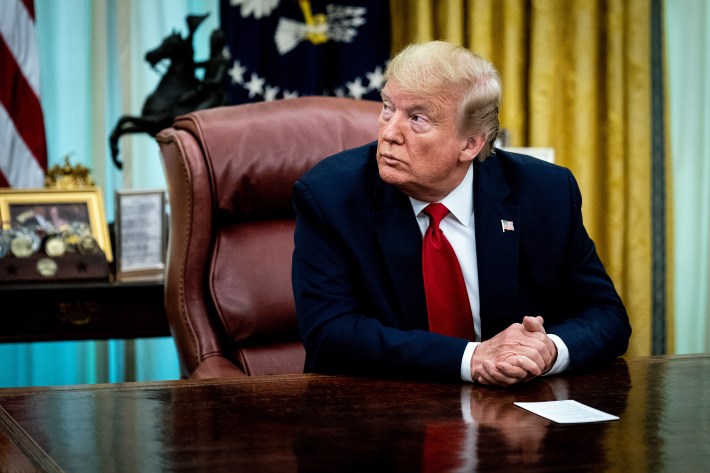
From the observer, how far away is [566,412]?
1.35 m

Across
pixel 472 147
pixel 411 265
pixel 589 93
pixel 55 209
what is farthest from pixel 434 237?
pixel 589 93

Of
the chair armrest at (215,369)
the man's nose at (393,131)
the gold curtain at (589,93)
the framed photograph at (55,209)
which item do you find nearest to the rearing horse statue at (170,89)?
the framed photograph at (55,209)

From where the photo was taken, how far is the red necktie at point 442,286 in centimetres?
187

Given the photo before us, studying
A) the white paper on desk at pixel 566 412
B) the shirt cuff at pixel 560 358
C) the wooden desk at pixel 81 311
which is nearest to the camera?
the white paper on desk at pixel 566 412

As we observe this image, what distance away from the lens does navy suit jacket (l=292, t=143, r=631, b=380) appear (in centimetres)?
179

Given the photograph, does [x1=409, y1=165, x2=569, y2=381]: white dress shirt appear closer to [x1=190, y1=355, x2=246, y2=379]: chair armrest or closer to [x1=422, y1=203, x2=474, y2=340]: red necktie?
[x1=422, y1=203, x2=474, y2=340]: red necktie

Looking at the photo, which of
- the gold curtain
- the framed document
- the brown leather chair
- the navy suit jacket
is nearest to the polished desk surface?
the navy suit jacket

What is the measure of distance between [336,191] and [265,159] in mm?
483

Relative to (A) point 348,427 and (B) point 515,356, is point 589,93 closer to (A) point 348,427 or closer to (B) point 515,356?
(B) point 515,356

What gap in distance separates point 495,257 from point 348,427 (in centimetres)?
74

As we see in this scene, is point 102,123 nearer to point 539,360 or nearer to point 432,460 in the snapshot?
point 539,360

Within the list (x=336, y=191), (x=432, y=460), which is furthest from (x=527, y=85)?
(x=432, y=460)

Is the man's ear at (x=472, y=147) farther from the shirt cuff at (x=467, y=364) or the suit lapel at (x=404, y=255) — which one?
the shirt cuff at (x=467, y=364)

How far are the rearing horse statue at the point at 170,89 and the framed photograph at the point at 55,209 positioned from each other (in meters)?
0.30
